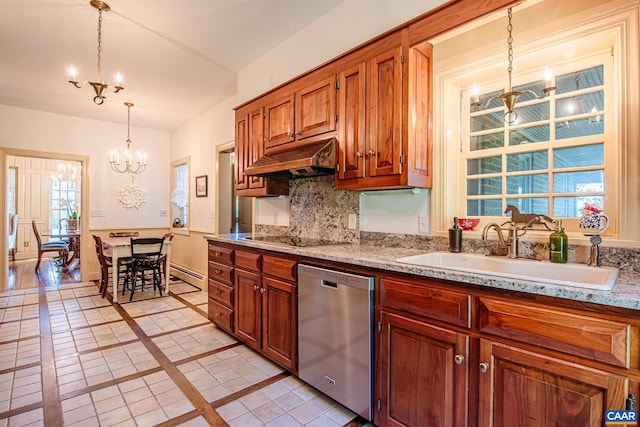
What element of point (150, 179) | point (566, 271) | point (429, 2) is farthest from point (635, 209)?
point (150, 179)

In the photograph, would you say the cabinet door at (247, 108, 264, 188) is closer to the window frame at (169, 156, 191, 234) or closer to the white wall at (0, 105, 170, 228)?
the window frame at (169, 156, 191, 234)

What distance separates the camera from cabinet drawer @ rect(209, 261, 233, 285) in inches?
115

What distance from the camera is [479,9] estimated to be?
65.4 inches

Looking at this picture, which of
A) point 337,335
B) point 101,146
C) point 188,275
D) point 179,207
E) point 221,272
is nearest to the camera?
point 337,335

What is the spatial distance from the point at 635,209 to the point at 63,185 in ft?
36.2

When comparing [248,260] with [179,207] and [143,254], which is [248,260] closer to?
[143,254]

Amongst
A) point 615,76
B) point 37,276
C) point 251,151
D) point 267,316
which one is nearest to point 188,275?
point 37,276

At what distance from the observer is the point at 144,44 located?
122 inches

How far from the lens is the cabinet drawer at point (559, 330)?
101 centimetres

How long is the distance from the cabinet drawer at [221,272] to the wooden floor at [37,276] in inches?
152

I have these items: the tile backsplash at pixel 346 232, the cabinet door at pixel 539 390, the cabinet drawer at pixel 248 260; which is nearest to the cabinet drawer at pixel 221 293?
the cabinet drawer at pixel 248 260

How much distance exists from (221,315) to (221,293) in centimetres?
23

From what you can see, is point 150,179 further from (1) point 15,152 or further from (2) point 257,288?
(2) point 257,288

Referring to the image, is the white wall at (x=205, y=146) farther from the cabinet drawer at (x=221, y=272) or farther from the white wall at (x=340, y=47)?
the cabinet drawer at (x=221, y=272)
